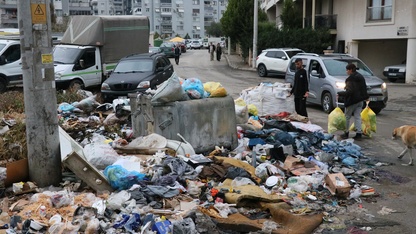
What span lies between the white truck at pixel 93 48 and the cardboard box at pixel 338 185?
12581 mm

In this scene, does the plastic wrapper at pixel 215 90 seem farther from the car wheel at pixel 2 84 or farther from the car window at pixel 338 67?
the car wheel at pixel 2 84

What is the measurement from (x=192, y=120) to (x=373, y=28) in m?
22.9

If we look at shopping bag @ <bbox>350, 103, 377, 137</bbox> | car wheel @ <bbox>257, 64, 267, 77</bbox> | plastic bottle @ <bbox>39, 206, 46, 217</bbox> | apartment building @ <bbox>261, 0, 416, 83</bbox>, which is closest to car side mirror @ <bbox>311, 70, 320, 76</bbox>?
shopping bag @ <bbox>350, 103, 377, 137</bbox>

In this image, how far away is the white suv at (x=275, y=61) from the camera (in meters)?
28.2

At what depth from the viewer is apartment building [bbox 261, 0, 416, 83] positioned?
26266 mm

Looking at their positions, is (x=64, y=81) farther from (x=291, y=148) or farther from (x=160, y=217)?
(x=160, y=217)

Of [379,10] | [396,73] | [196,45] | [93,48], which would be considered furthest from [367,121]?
[196,45]

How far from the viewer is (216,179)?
728 centimetres

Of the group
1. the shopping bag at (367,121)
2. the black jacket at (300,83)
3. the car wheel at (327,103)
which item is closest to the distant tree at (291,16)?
the car wheel at (327,103)

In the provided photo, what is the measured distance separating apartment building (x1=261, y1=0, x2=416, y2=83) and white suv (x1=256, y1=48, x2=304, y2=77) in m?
4.15

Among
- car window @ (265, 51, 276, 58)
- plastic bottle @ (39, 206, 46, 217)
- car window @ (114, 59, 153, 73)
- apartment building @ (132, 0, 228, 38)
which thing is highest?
apartment building @ (132, 0, 228, 38)

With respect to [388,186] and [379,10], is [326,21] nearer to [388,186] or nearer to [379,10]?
[379,10]

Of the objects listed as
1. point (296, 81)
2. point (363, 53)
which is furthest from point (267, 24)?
point (296, 81)

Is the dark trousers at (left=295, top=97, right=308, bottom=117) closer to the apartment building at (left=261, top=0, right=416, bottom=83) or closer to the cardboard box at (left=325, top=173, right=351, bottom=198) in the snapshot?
the cardboard box at (left=325, top=173, right=351, bottom=198)
